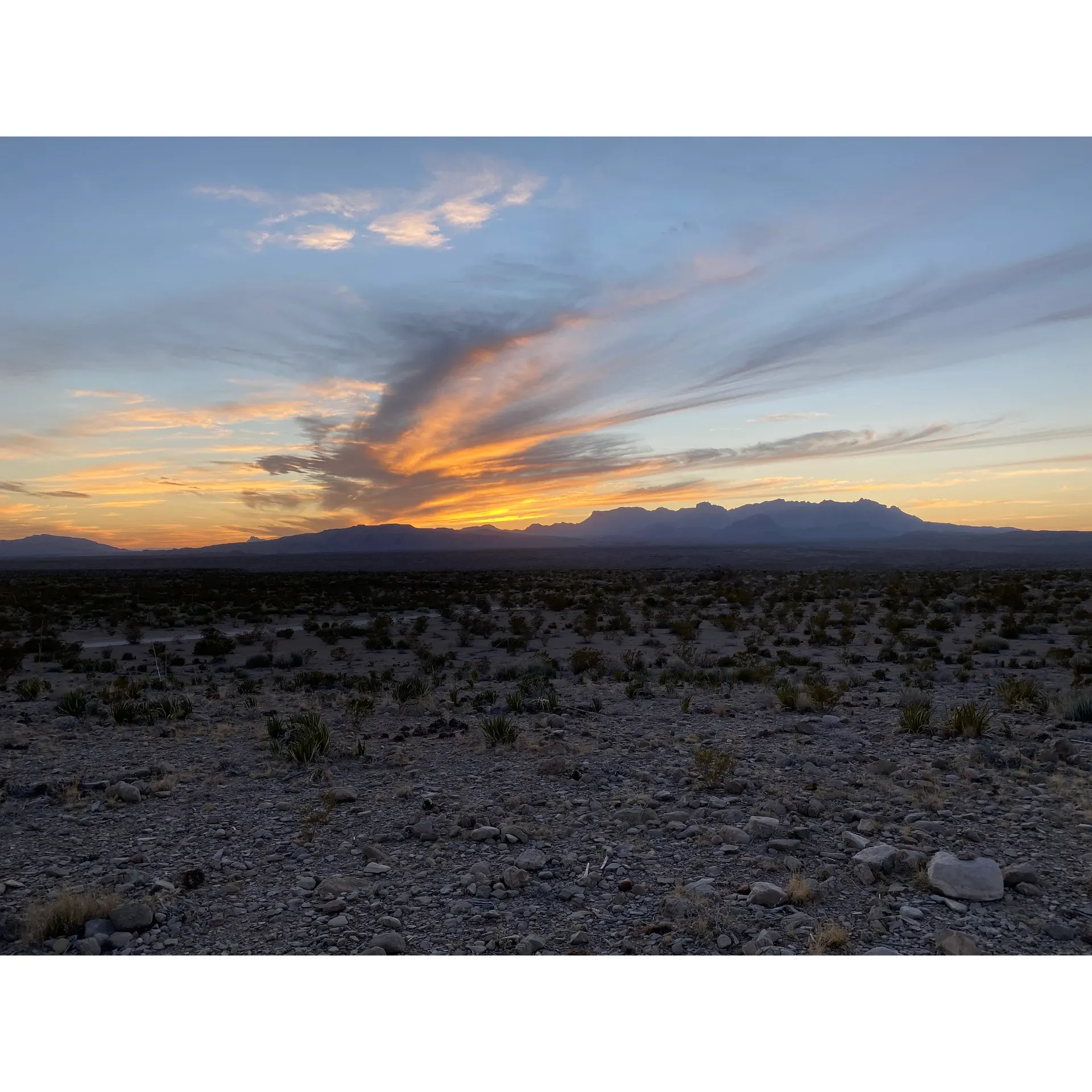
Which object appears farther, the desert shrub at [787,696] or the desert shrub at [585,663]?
the desert shrub at [585,663]

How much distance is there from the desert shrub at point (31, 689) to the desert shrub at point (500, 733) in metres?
11.3

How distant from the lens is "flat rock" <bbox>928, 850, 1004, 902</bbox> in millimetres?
5922

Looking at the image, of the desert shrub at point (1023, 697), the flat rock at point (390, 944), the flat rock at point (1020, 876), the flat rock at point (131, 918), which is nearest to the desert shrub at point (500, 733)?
the flat rock at point (390, 944)

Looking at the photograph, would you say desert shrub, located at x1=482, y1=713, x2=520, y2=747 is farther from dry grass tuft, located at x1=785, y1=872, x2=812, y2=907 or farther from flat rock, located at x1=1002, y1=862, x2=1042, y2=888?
flat rock, located at x1=1002, y1=862, x2=1042, y2=888

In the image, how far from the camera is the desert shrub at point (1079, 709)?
38.4 feet

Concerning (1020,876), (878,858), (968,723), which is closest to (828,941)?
(878,858)

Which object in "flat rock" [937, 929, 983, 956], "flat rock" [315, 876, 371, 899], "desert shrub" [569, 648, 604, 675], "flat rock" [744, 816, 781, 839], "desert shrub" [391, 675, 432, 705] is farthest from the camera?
"desert shrub" [569, 648, 604, 675]

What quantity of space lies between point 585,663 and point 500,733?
7.11m

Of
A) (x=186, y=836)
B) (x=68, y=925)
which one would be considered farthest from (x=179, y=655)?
(x=68, y=925)

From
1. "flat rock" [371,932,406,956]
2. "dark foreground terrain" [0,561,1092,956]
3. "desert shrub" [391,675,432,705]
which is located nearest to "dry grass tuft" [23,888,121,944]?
"dark foreground terrain" [0,561,1092,956]

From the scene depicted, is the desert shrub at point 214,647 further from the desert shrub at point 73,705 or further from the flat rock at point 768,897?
the flat rock at point 768,897

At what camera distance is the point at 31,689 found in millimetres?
15773

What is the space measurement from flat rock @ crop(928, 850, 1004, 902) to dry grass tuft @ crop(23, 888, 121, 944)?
7.04 m

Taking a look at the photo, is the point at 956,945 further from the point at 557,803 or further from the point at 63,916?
the point at 63,916
